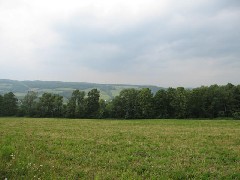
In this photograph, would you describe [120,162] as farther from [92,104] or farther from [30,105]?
[30,105]

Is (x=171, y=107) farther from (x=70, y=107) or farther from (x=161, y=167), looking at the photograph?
(x=161, y=167)

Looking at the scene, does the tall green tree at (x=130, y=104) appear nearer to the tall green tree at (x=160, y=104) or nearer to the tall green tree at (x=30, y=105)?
the tall green tree at (x=160, y=104)

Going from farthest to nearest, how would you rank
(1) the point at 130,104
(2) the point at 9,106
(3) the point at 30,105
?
(3) the point at 30,105
(2) the point at 9,106
(1) the point at 130,104

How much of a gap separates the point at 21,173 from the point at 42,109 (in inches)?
3584

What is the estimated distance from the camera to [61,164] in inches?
508

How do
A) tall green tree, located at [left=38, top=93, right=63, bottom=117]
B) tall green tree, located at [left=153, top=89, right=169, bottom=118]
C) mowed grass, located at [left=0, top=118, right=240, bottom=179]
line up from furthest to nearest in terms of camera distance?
tall green tree, located at [left=38, top=93, right=63, bottom=117] → tall green tree, located at [left=153, top=89, right=169, bottom=118] → mowed grass, located at [left=0, top=118, right=240, bottom=179]

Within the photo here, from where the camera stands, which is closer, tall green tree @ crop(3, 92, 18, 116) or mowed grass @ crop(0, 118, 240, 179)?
mowed grass @ crop(0, 118, 240, 179)

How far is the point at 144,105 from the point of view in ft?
289

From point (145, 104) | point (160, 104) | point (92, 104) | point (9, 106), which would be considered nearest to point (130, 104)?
point (145, 104)

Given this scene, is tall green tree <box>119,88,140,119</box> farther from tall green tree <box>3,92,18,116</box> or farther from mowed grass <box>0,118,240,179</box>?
mowed grass <box>0,118,240,179</box>

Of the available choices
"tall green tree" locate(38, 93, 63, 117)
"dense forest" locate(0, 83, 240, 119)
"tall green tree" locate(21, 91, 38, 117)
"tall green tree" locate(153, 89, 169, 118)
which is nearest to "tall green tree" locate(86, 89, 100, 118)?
"dense forest" locate(0, 83, 240, 119)

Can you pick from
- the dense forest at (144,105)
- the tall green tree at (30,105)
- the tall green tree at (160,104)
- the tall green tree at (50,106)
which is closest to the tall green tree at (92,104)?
the dense forest at (144,105)

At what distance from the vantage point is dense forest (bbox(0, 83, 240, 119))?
3386 inches

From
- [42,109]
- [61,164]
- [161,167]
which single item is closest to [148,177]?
[161,167]
